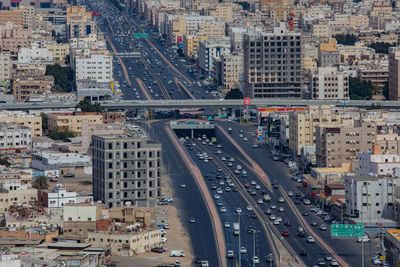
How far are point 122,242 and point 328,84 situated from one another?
9100 centimetres

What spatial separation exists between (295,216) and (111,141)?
15.1 meters

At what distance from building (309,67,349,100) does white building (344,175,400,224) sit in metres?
76.5

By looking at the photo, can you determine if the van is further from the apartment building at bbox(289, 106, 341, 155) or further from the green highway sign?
the apartment building at bbox(289, 106, 341, 155)

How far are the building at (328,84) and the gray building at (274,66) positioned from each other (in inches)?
72.4

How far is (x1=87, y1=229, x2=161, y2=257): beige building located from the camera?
10862cm

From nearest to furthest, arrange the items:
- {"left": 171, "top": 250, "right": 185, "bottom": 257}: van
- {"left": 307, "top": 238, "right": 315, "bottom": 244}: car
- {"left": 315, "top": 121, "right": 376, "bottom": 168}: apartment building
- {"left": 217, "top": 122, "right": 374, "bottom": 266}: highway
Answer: {"left": 171, "top": 250, "right": 185, "bottom": 257}: van
{"left": 217, "top": 122, "right": 374, "bottom": 266}: highway
{"left": 307, "top": 238, "right": 315, "bottom": 244}: car
{"left": 315, "top": 121, "right": 376, "bottom": 168}: apartment building

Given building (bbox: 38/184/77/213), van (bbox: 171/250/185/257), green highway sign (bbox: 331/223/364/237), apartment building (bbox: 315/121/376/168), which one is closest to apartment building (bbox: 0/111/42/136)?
apartment building (bbox: 315/121/376/168)

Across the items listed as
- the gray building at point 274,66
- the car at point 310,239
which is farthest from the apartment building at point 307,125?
the gray building at point 274,66

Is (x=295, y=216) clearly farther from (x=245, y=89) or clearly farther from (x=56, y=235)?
(x=245, y=89)

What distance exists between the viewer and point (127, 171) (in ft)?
398

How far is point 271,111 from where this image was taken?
176 meters

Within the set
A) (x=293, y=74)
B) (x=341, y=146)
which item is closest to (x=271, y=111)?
(x=293, y=74)

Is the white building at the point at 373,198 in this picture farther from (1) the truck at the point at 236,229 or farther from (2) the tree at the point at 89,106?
(2) the tree at the point at 89,106

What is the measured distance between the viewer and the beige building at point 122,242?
10862 centimetres
